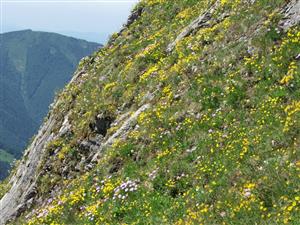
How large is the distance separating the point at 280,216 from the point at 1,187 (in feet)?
79.1

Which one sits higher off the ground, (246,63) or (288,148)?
(246,63)

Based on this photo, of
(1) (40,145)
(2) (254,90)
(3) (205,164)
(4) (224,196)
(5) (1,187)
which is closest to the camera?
(4) (224,196)

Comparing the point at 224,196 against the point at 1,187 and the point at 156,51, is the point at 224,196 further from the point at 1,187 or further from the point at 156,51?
the point at 1,187

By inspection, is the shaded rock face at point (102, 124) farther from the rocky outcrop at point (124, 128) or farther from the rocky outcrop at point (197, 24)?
the rocky outcrop at point (197, 24)

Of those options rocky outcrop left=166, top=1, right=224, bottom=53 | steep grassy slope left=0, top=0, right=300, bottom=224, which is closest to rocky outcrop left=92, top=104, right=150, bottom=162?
steep grassy slope left=0, top=0, right=300, bottom=224

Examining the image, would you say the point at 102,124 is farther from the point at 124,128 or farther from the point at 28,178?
the point at 28,178

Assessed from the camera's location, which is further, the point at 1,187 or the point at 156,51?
the point at 1,187

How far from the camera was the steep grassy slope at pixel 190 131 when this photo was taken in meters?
10.7

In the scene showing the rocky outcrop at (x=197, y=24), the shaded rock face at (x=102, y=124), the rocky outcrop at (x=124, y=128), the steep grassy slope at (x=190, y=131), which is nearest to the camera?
the steep grassy slope at (x=190, y=131)

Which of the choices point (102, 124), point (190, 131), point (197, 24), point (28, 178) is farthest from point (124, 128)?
point (28, 178)

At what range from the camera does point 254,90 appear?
46.3 feet

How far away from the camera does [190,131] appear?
14359 mm

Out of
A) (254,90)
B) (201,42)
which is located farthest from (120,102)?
(254,90)

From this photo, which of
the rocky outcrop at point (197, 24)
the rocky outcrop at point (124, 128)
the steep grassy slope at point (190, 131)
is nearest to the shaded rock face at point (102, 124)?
the steep grassy slope at point (190, 131)
